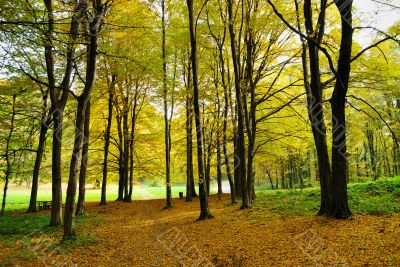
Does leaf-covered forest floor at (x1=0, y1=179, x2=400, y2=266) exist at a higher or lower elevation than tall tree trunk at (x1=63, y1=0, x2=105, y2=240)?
lower

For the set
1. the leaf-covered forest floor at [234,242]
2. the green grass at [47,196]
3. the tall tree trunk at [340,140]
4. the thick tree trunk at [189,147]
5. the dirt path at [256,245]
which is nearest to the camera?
the dirt path at [256,245]

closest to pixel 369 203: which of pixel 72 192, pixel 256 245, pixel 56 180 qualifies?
pixel 256 245

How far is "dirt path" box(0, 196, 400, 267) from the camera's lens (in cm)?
514

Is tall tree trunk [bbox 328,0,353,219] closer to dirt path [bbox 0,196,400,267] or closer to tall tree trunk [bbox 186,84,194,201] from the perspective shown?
dirt path [bbox 0,196,400,267]

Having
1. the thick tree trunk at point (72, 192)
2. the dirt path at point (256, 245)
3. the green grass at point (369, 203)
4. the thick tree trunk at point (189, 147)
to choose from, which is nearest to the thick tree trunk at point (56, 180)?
the dirt path at point (256, 245)

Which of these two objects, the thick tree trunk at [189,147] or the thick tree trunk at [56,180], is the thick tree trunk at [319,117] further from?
the thick tree trunk at [189,147]

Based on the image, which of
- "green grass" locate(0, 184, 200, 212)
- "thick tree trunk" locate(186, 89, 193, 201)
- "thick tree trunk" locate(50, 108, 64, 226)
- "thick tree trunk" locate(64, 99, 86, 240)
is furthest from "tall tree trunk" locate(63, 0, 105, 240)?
"green grass" locate(0, 184, 200, 212)

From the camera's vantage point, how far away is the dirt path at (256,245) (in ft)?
16.9

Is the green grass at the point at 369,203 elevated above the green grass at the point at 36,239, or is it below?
above

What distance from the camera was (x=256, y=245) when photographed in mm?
6473

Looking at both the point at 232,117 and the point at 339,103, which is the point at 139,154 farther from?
the point at 339,103

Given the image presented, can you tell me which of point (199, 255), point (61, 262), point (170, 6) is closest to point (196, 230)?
point (199, 255)

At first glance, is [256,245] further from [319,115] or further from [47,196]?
[47,196]

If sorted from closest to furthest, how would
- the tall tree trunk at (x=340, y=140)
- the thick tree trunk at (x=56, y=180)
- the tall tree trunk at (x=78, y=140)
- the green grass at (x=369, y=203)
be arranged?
1. the tall tree trunk at (x=340, y=140)
2. the tall tree trunk at (x=78, y=140)
3. the green grass at (x=369, y=203)
4. the thick tree trunk at (x=56, y=180)
